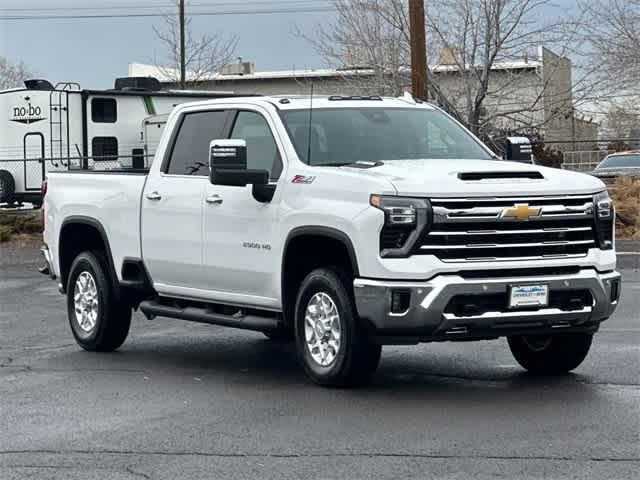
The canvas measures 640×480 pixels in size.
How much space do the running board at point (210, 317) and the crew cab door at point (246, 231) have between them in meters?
0.13

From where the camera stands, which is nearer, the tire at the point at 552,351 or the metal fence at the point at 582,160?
the tire at the point at 552,351

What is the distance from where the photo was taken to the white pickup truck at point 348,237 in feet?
29.2

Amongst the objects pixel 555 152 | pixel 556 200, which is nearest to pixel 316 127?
pixel 556 200

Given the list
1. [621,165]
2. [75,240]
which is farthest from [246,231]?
[621,165]

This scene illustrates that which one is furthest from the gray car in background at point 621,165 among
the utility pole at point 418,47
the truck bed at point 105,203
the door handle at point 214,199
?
the door handle at point 214,199

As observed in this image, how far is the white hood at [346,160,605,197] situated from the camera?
29.2 feet

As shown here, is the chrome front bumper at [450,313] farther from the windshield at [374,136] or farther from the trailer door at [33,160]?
the trailer door at [33,160]

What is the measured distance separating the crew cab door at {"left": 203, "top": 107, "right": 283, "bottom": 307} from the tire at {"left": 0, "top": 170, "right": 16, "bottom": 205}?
21722 mm

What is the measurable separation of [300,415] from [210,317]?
230 cm

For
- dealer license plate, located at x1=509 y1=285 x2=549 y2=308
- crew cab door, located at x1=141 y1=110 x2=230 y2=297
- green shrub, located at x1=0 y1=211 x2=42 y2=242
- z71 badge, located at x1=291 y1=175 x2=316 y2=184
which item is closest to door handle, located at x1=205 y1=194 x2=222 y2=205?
crew cab door, located at x1=141 y1=110 x2=230 y2=297

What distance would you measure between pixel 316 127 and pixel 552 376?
2.55 metres

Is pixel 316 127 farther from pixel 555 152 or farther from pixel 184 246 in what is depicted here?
pixel 555 152

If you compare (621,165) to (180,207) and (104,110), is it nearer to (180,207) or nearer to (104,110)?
(104,110)

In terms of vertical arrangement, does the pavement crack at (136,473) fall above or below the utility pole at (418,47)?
below
